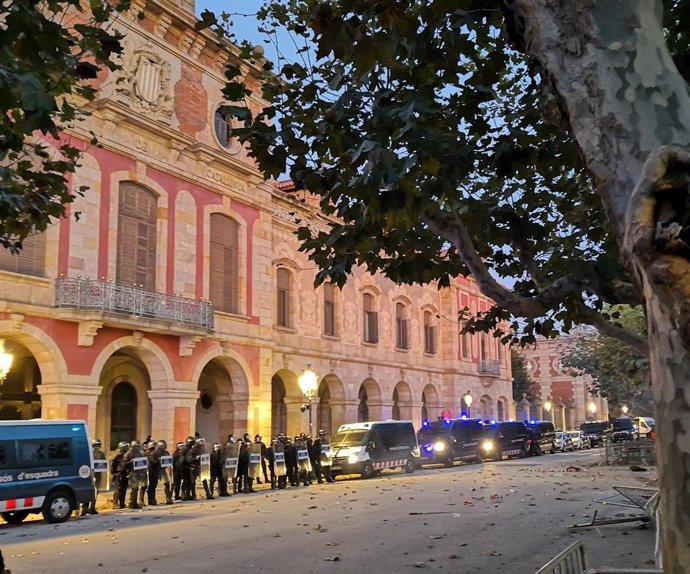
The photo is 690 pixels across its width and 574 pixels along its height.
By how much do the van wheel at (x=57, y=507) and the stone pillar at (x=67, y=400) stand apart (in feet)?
18.8

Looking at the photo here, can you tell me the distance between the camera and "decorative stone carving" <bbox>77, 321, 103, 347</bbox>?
21938 mm

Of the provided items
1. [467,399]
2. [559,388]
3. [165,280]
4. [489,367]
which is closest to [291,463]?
[165,280]

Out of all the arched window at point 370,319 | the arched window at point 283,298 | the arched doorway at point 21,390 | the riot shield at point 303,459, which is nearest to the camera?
the riot shield at point 303,459

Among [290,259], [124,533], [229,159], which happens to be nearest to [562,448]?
[290,259]

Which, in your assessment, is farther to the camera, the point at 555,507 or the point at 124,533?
the point at 555,507

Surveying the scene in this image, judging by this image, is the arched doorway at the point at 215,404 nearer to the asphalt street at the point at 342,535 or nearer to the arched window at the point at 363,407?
the asphalt street at the point at 342,535

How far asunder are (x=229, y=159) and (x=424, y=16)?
878 inches

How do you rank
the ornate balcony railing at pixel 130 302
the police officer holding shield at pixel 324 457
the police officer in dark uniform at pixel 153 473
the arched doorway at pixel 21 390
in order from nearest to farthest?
the police officer in dark uniform at pixel 153 473 → the ornate balcony railing at pixel 130 302 → the arched doorway at pixel 21 390 → the police officer holding shield at pixel 324 457

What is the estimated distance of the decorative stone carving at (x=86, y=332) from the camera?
21.9m

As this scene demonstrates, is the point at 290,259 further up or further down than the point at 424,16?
further up

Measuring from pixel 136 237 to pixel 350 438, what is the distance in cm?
1059

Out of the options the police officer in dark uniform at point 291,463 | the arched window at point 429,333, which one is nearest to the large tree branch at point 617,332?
the police officer in dark uniform at point 291,463

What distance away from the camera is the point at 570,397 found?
7881 cm

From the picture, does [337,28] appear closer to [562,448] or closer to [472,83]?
[472,83]
